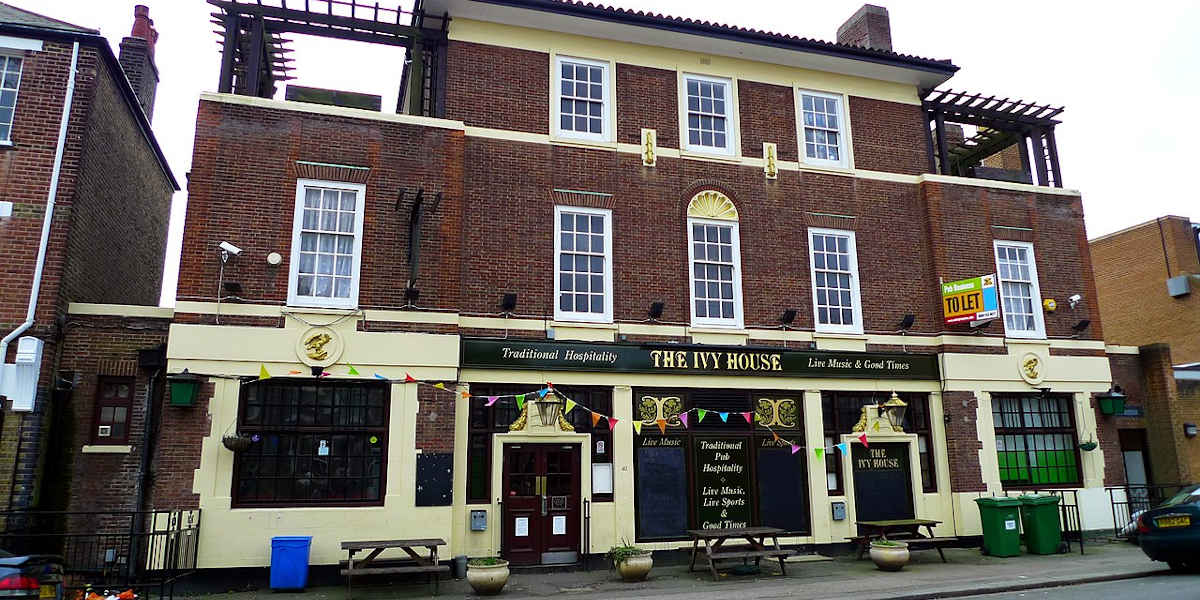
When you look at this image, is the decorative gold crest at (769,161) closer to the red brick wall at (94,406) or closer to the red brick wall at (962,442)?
the red brick wall at (962,442)

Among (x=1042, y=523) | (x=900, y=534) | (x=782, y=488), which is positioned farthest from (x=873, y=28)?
(x=900, y=534)

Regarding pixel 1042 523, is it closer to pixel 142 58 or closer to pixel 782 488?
pixel 782 488

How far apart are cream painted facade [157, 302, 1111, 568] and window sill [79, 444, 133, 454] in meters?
1.41

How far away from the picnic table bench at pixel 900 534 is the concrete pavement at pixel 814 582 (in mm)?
398

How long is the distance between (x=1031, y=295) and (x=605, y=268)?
34.9 feet

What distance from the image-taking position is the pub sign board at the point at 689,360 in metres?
14.0

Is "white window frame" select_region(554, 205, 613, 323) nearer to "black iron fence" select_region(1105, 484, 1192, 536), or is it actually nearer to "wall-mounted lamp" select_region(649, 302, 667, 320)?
"wall-mounted lamp" select_region(649, 302, 667, 320)

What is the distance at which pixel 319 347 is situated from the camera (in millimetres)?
12992

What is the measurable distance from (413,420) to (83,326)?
19.0ft

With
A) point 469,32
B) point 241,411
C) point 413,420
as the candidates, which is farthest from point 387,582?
point 469,32

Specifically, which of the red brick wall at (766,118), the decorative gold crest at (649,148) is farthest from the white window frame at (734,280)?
the red brick wall at (766,118)

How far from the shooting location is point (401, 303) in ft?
44.4

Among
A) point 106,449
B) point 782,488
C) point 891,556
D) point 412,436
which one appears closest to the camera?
point 106,449

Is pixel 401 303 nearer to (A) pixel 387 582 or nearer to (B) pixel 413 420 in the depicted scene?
(B) pixel 413 420
